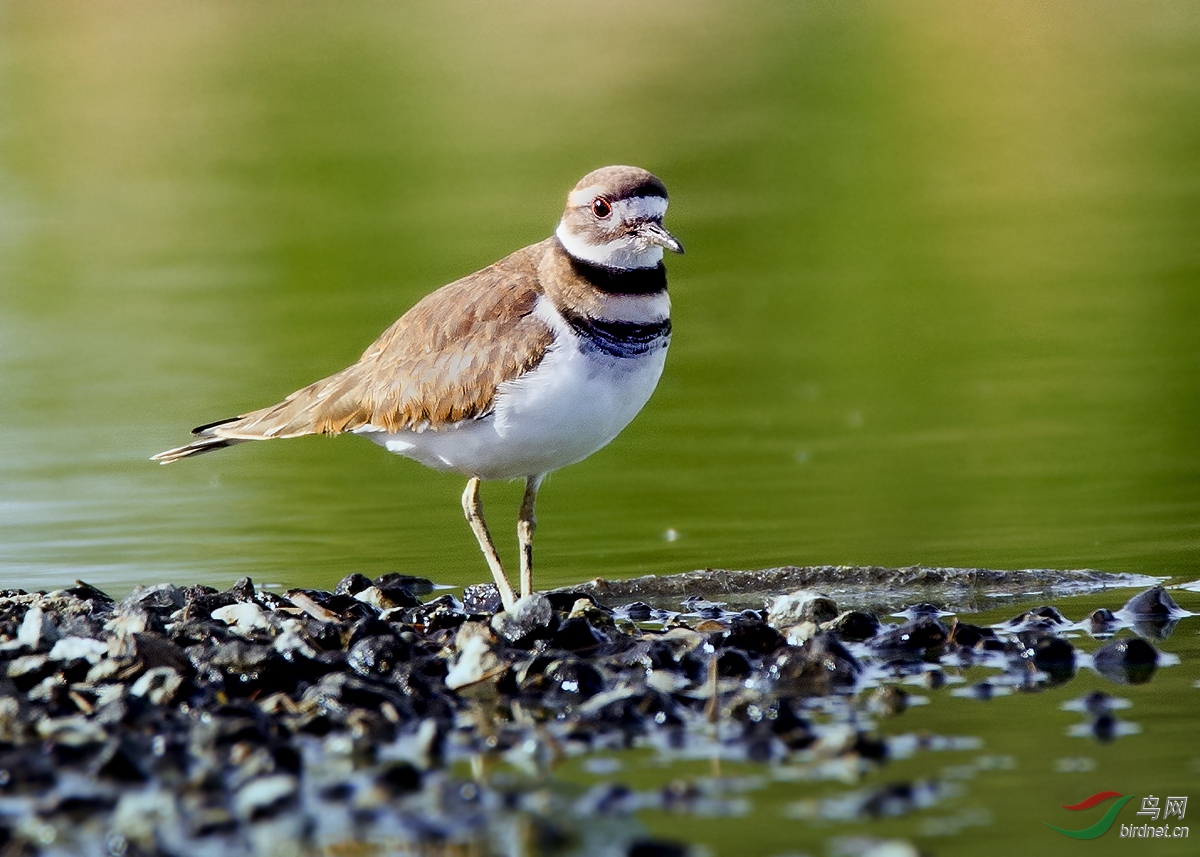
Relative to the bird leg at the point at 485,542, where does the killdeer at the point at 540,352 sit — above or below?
above

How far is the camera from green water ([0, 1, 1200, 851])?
1031cm

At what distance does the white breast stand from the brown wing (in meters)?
0.06

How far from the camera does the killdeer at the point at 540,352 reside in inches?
313

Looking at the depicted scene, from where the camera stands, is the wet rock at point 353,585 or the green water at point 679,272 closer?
the wet rock at point 353,585

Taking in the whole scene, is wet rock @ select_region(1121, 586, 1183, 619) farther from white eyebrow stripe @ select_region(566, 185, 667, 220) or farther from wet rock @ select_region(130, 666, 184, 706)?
wet rock @ select_region(130, 666, 184, 706)

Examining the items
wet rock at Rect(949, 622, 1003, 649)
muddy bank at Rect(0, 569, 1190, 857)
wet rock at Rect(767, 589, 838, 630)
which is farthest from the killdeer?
wet rock at Rect(949, 622, 1003, 649)

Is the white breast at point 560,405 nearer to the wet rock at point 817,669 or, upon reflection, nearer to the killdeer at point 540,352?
the killdeer at point 540,352

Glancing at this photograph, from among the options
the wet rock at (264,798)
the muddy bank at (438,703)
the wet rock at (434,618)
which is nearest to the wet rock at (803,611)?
the muddy bank at (438,703)

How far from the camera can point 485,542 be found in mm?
8703

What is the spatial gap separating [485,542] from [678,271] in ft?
33.0

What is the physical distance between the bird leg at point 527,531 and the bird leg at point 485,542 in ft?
0.14

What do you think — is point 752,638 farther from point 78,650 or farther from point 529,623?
point 78,650

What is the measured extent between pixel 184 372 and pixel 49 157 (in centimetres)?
1358

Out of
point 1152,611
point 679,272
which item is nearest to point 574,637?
point 1152,611
